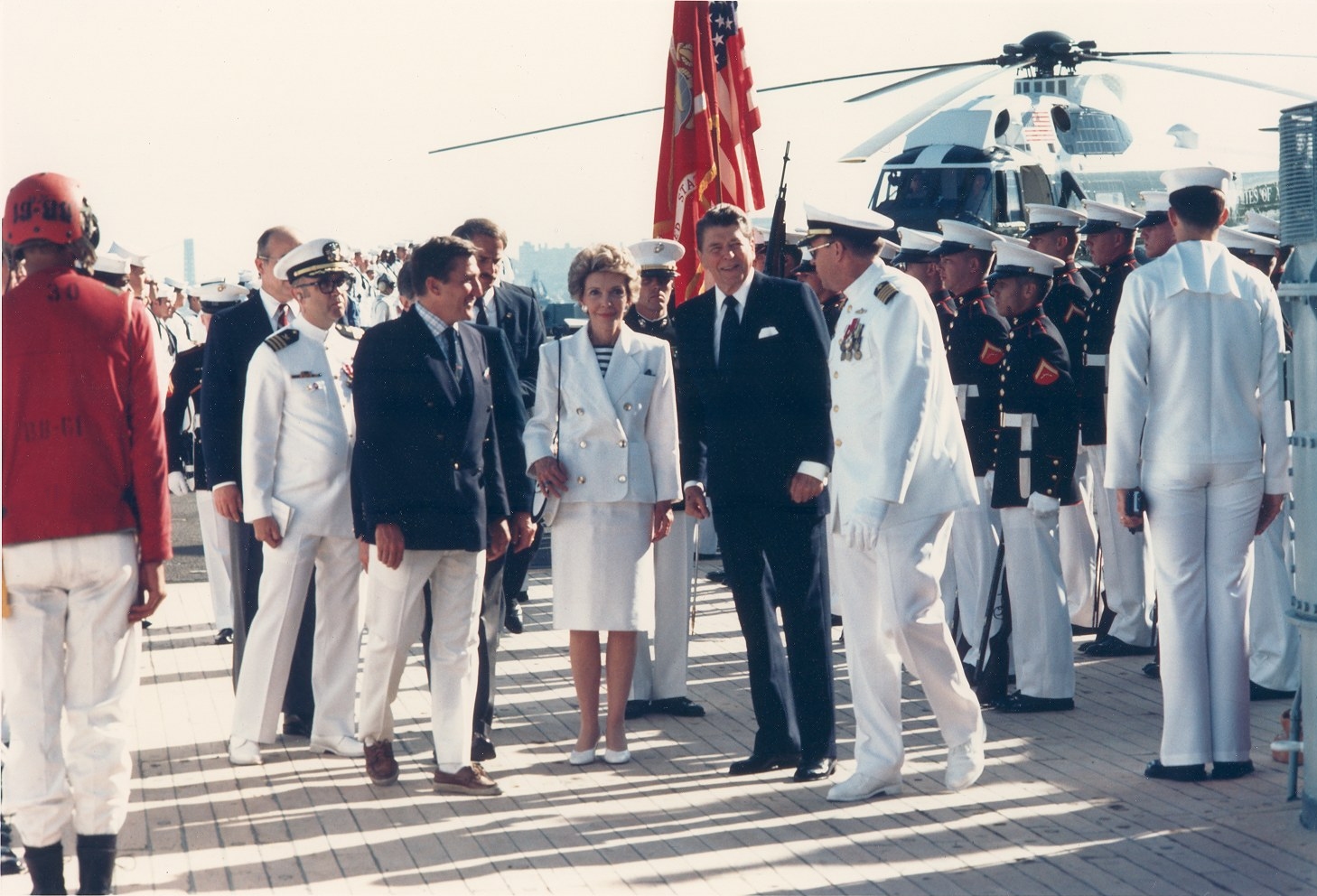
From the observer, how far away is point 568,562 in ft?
21.8

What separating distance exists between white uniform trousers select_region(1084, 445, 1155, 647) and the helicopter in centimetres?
1270

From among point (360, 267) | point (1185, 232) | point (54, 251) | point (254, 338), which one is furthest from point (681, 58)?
point (360, 267)

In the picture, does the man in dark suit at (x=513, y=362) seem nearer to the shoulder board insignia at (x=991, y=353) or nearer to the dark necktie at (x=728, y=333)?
the dark necktie at (x=728, y=333)

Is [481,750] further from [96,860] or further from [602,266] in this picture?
[96,860]

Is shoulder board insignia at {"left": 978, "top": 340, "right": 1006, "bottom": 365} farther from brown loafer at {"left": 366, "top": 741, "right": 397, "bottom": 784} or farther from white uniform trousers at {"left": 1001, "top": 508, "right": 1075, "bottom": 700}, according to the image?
Result: brown loafer at {"left": 366, "top": 741, "right": 397, "bottom": 784}

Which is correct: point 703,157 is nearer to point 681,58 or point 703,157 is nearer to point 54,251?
point 681,58

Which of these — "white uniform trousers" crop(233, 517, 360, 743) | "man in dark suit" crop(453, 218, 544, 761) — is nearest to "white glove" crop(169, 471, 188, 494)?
"man in dark suit" crop(453, 218, 544, 761)

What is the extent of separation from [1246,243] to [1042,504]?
1801mm

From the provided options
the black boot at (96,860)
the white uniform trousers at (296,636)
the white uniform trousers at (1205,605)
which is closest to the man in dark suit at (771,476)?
the white uniform trousers at (1205,605)

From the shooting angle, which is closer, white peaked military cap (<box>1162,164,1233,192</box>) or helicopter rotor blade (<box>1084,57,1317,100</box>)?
white peaked military cap (<box>1162,164,1233,192</box>)

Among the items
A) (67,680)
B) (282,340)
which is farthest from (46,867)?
(282,340)

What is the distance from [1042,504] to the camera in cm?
733

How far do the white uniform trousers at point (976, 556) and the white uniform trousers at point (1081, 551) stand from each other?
1.10m

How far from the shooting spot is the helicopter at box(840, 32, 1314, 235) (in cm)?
2302
